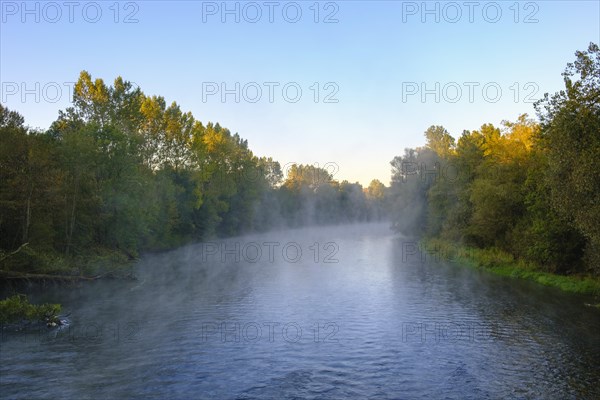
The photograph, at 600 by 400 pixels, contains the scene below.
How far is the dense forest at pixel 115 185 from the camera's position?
1331 inches

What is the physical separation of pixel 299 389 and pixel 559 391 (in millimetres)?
9193

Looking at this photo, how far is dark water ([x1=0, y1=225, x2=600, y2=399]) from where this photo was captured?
54.4 feet

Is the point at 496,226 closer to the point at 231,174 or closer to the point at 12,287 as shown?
the point at 12,287

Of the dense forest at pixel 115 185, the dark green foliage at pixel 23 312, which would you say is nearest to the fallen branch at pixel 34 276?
the dense forest at pixel 115 185

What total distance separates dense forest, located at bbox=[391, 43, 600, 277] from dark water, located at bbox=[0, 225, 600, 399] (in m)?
4.82

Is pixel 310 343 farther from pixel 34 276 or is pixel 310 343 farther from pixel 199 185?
pixel 199 185

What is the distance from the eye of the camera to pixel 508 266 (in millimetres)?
44094

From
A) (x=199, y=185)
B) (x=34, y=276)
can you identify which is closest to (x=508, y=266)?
(x=34, y=276)

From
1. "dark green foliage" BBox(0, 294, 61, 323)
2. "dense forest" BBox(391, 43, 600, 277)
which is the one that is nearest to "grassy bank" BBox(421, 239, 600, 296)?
"dense forest" BBox(391, 43, 600, 277)

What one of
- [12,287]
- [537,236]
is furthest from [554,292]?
[12,287]

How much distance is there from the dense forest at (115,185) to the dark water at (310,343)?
19.2 ft

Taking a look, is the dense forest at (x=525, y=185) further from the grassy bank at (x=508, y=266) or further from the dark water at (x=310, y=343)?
the dark water at (x=310, y=343)

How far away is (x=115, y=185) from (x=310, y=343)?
35880mm

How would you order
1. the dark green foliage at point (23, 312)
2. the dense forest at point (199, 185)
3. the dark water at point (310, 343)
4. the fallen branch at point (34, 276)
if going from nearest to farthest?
the dark water at point (310, 343) → the dark green foliage at point (23, 312) → the dense forest at point (199, 185) → the fallen branch at point (34, 276)
